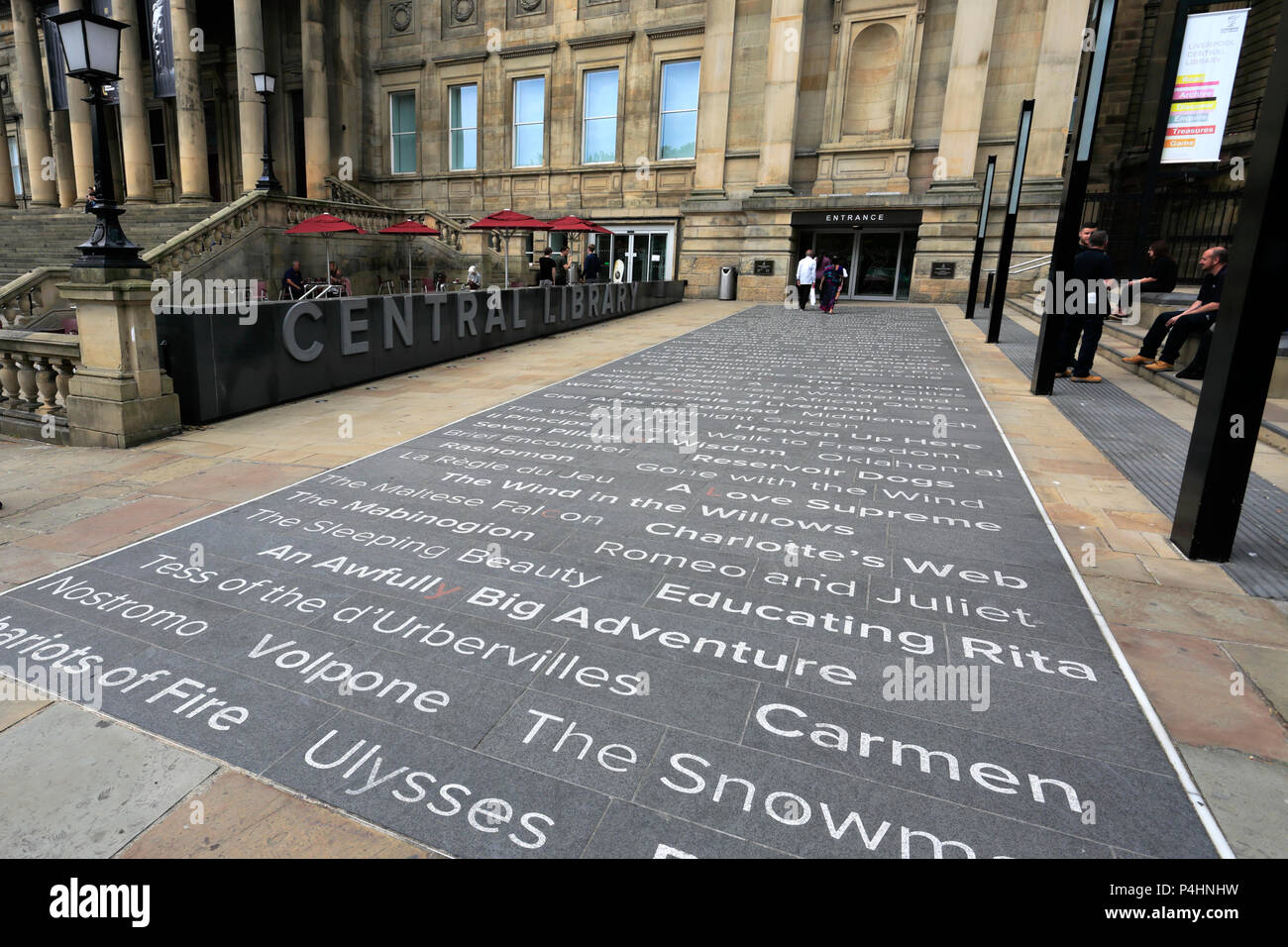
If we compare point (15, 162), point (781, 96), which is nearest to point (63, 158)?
point (15, 162)

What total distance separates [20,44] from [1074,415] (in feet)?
151

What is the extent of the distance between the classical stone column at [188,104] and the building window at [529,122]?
1239cm

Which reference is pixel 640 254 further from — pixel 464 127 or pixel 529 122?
pixel 464 127

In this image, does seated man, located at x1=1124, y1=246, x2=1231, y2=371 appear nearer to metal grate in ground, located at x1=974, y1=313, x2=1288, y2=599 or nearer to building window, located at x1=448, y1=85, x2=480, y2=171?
metal grate in ground, located at x1=974, y1=313, x2=1288, y2=599

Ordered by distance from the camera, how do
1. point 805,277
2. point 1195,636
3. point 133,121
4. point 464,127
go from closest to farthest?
point 1195,636, point 805,277, point 133,121, point 464,127

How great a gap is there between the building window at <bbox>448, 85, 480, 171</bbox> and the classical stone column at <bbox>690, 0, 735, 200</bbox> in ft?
36.0

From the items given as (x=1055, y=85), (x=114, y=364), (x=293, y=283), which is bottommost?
(x=114, y=364)

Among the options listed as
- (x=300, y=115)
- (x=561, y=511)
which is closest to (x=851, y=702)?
(x=561, y=511)

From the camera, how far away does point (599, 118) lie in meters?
31.6

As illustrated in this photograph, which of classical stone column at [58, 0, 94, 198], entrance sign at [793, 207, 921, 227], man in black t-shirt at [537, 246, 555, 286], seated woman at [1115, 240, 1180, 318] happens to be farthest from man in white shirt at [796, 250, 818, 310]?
classical stone column at [58, 0, 94, 198]

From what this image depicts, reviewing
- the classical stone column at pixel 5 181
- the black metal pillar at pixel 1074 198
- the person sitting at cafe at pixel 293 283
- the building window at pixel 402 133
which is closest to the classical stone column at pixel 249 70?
the building window at pixel 402 133

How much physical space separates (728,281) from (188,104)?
21575 millimetres

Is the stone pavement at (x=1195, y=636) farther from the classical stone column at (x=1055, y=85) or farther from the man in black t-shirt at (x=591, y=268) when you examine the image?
the classical stone column at (x=1055, y=85)
